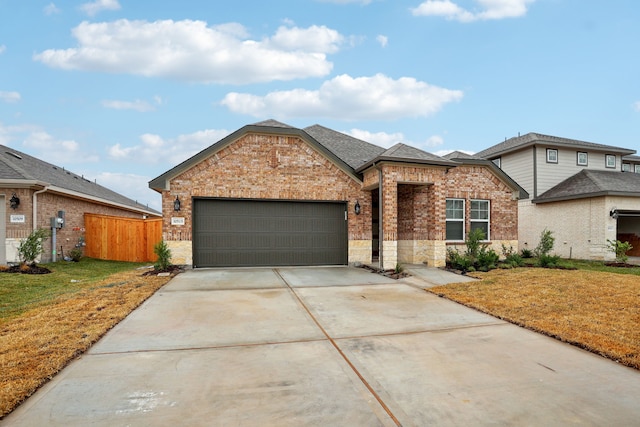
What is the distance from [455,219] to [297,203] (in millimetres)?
5835

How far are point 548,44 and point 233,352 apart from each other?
14.1 meters

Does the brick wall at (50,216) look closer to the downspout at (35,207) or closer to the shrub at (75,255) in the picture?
the downspout at (35,207)

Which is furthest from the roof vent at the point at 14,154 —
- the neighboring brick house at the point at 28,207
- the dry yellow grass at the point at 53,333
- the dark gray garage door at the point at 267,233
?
the dry yellow grass at the point at 53,333

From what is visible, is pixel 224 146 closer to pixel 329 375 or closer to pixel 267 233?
pixel 267 233

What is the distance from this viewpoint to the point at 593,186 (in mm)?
14805

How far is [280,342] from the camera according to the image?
4.20m

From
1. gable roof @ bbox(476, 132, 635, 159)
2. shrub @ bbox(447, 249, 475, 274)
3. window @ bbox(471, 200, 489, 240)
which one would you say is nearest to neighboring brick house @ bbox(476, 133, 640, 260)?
gable roof @ bbox(476, 132, 635, 159)

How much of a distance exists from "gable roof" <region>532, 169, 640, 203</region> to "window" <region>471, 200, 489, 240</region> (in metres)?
5.32

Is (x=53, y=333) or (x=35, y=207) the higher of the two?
(x=35, y=207)

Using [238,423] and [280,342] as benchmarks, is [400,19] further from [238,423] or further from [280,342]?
[238,423]

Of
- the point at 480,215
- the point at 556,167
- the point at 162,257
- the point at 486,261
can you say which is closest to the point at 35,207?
the point at 162,257

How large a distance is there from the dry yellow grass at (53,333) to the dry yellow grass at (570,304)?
19.2 ft

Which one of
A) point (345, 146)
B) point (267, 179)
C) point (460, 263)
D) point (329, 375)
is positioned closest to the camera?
point (329, 375)

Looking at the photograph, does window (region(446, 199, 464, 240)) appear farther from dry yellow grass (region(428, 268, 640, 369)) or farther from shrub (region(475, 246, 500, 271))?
dry yellow grass (region(428, 268, 640, 369))
